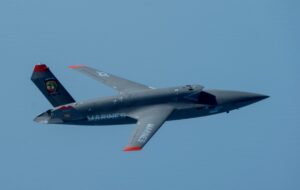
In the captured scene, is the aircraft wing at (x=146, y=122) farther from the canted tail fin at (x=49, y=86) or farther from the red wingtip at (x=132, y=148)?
the canted tail fin at (x=49, y=86)

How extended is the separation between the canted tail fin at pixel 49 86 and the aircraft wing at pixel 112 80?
6.22 metres

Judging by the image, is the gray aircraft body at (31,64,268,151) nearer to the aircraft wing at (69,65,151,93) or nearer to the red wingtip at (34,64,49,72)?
the aircraft wing at (69,65,151,93)

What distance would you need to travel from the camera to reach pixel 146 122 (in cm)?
7319

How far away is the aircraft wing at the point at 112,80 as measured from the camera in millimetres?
80562

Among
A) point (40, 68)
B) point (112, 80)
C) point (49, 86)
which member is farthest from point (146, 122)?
point (40, 68)

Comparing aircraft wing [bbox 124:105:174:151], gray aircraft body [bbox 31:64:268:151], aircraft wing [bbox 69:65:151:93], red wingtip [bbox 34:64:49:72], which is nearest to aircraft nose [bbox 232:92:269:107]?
gray aircraft body [bbox 31:64:268:151]

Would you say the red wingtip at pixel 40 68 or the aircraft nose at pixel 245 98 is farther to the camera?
the red wingtip at pixel 40 68

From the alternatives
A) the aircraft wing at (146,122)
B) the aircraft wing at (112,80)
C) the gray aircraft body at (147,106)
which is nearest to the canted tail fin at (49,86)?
the gray aircraft body at (147,106)

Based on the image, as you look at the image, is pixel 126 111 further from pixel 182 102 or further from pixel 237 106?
pixel 237 106

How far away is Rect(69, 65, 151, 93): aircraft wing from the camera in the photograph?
264ft

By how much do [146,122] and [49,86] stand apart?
13552mm

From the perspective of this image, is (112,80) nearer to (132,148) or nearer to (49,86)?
(49,86)

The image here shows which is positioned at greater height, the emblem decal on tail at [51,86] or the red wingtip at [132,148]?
the emblem decal on tail at [51,86]

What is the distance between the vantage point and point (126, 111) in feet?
249
